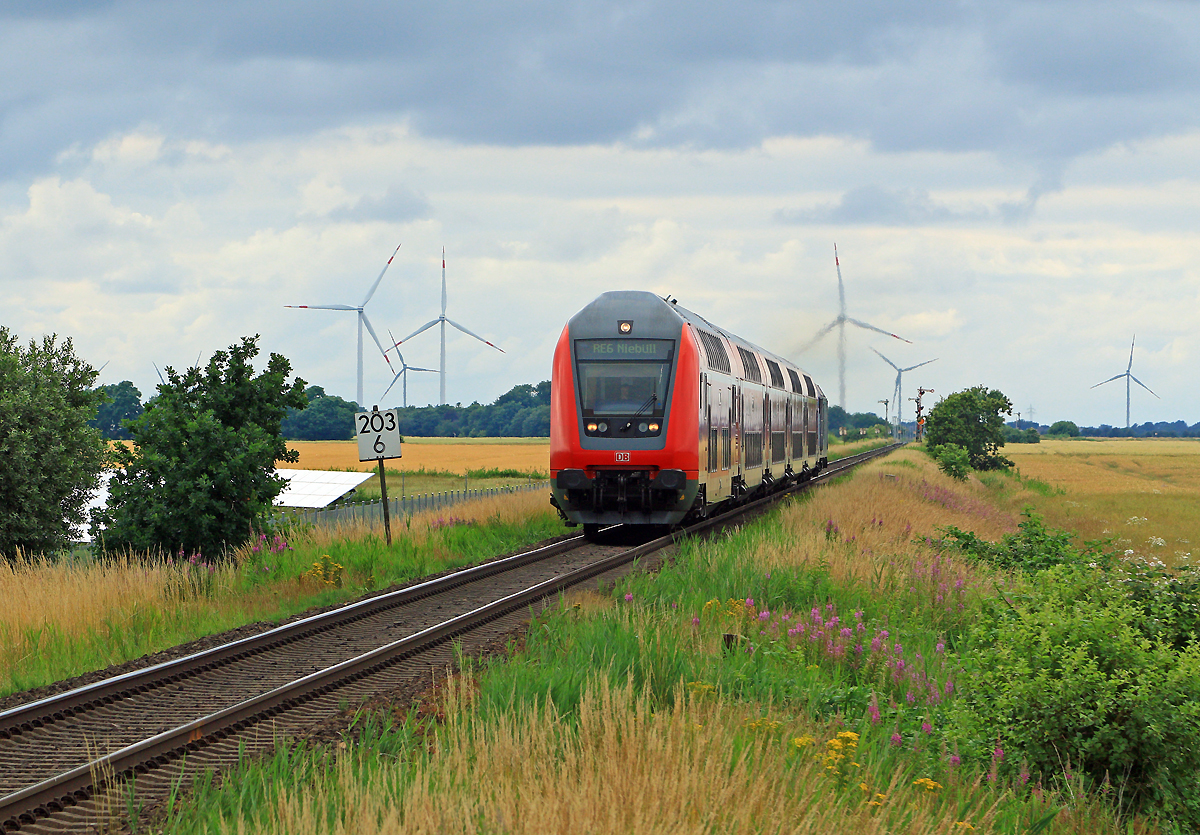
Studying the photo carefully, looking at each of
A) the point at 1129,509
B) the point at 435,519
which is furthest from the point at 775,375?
the point at 1129,509

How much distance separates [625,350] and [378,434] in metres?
4.70

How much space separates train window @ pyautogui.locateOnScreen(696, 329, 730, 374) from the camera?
20.5 meters

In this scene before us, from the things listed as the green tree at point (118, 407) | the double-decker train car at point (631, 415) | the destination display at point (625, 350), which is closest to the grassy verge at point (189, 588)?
the double-decker train car at point (631, 415)

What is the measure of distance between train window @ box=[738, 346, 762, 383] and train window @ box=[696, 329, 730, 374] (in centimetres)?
239

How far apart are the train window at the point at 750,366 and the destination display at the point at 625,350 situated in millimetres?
6062

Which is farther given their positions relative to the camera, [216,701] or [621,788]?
Answer: [216,701]

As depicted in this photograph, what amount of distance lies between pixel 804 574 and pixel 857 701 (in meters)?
5.61

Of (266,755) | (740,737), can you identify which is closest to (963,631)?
(740,737)

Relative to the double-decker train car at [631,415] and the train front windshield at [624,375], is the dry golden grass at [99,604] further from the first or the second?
the train front windshield at [624,375]

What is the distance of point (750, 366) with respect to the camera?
85.4 feet

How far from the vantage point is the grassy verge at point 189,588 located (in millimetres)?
10773

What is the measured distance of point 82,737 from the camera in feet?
25.4

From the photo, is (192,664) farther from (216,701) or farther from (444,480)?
(444,480)

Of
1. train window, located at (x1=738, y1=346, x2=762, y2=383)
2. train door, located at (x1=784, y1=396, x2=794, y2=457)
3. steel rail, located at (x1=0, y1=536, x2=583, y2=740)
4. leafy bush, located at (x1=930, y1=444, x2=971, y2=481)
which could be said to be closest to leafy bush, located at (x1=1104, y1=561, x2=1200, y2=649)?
steel rail, located at (x1=0, y1=536, x2=583, y2=740)
